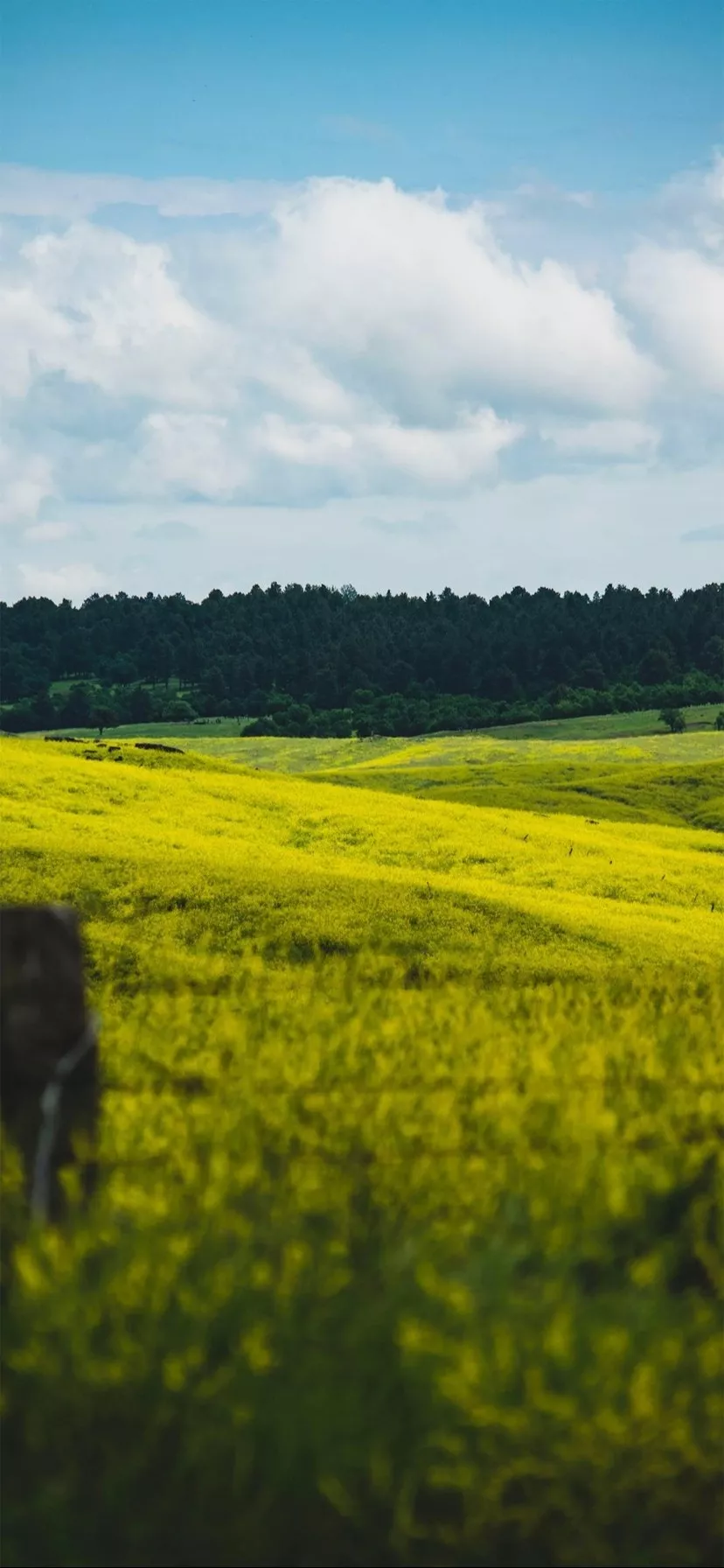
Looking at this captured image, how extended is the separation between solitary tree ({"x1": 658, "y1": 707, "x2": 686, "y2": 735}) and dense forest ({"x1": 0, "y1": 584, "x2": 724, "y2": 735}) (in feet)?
40.1

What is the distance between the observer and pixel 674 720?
96375 millimetres

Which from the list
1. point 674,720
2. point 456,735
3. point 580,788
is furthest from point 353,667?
point 580,788

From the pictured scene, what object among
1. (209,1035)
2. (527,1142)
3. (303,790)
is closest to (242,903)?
(209,1035)

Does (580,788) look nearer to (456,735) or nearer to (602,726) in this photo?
(602,726)

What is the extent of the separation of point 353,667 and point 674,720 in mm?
38562

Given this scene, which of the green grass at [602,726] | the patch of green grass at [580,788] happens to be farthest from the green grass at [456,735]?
the patch of green grass at [580,788]

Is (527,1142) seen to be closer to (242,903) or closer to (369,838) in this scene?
(242,903)

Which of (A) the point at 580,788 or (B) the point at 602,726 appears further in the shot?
(B) the point at 602,726

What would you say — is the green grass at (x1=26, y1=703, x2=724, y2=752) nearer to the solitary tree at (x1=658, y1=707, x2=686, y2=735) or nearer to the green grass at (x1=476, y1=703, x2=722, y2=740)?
the green grass at (x1=476, y1=703, x2=722, y2=740)

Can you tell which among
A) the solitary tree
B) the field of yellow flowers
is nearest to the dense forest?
the solitary tree

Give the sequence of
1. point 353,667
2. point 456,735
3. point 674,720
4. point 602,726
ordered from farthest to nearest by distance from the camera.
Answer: point 353,667
point 456,735
point 602,726
point 674,720

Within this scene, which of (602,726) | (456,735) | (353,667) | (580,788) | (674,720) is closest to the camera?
(580,788)

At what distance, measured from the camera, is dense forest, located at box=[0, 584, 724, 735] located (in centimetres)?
11788

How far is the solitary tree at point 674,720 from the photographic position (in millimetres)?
95812
